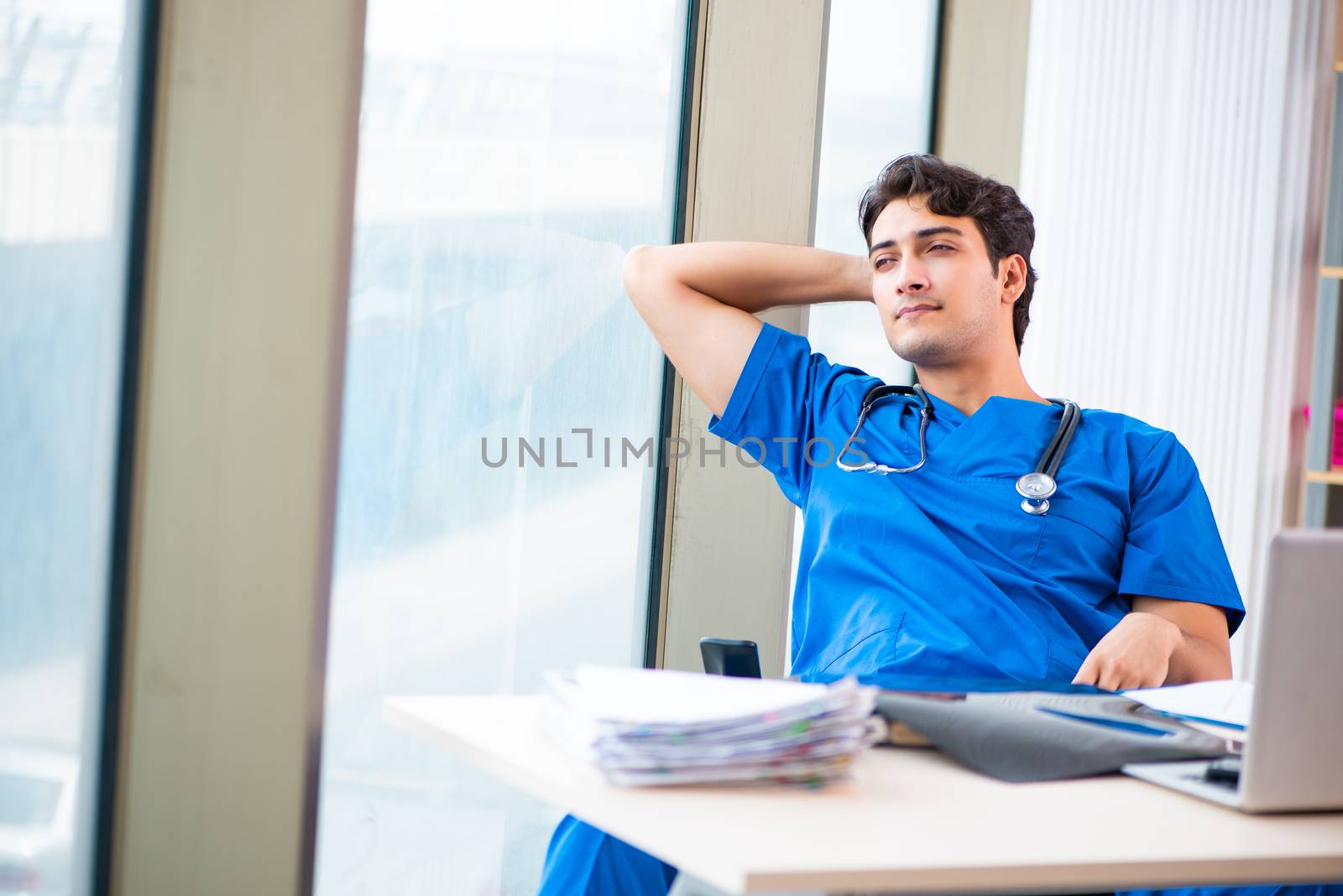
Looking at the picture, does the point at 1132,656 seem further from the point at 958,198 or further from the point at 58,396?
the point at 58,396

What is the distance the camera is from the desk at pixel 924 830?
733mm

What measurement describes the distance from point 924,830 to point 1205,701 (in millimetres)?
565

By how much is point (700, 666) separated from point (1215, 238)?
5.71 feet

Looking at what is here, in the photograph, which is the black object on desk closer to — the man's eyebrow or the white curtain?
the man's eyebrow

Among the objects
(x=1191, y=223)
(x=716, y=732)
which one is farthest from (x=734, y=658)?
(x=1191, y=223)

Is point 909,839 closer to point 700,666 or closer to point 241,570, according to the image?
point 241,570

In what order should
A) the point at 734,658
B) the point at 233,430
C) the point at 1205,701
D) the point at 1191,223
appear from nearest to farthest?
the point at 734,658, the point at 1205,701, the point at 233,430, the point at 1191,223

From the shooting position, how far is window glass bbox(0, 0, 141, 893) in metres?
1.24

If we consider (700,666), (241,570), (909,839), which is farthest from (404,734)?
(909,839)

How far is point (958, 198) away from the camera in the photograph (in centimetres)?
191

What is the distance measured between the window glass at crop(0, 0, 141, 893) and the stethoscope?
1.00 metres

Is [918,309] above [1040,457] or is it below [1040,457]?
above

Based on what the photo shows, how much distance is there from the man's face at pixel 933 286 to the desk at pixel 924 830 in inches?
38.8

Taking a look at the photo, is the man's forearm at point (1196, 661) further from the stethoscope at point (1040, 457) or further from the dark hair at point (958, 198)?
the dark hair at point (958, 198)
